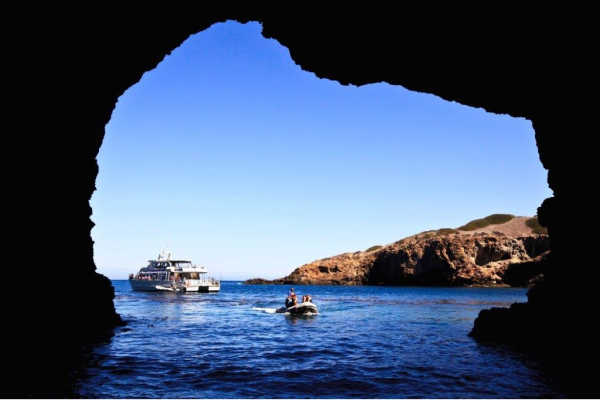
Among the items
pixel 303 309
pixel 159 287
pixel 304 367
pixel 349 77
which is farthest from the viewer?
pixel 159 287

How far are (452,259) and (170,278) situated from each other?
6709 cm

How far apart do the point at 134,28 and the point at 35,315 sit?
408 inches

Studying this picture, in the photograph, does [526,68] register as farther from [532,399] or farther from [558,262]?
[532,399]

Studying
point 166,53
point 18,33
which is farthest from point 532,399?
point 166,53

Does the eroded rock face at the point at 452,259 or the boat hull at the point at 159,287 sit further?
the eroded rock face at the point at 452,259

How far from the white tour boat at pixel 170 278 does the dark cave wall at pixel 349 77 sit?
43.6 meters

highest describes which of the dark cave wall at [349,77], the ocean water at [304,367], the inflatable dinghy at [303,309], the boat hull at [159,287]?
the dark cave wall at [349,77]

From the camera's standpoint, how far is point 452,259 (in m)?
91.4

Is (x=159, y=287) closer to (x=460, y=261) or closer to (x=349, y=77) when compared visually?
(x=349, y=77)

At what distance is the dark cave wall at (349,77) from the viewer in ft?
38.8

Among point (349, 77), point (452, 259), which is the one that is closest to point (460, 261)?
point (452, 259)

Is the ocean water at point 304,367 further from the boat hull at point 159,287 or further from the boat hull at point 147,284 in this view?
the boat hull at point 147,284

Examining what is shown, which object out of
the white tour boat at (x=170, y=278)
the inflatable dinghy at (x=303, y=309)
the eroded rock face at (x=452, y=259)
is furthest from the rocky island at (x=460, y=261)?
the inflatable dinghy at (x=303, y=309)

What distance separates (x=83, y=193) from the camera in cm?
1709
